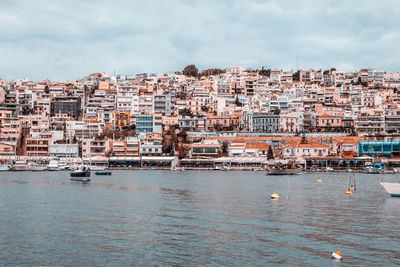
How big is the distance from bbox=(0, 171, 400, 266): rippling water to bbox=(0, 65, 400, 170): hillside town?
7395 cm

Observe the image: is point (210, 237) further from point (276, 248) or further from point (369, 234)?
point (369, 234)

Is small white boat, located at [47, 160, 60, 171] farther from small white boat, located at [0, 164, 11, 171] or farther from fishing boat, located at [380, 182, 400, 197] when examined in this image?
fishing boat, located at [380, 182, 400, 197]

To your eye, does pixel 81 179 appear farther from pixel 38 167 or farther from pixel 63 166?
pixel 38 167

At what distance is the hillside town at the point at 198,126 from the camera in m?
118

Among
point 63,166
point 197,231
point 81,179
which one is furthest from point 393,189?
point 63,166

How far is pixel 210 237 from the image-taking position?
1048 inches

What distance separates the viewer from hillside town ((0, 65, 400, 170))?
118m

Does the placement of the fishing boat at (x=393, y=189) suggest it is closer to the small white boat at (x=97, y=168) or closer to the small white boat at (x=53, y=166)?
the small white boat at (x=97, y=168)

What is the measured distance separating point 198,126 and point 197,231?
4210 inches

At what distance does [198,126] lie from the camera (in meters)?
135

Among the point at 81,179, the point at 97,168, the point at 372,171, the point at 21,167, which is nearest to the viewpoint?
the point at 81,179

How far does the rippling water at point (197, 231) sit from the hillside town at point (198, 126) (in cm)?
7395

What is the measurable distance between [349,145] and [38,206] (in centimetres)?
9360

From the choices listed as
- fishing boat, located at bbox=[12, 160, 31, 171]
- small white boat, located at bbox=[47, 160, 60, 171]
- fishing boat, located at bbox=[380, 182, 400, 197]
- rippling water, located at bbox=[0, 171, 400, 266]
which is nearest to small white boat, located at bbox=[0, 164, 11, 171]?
fishing boat, located at bbox=[12, 160, 31, 171]
